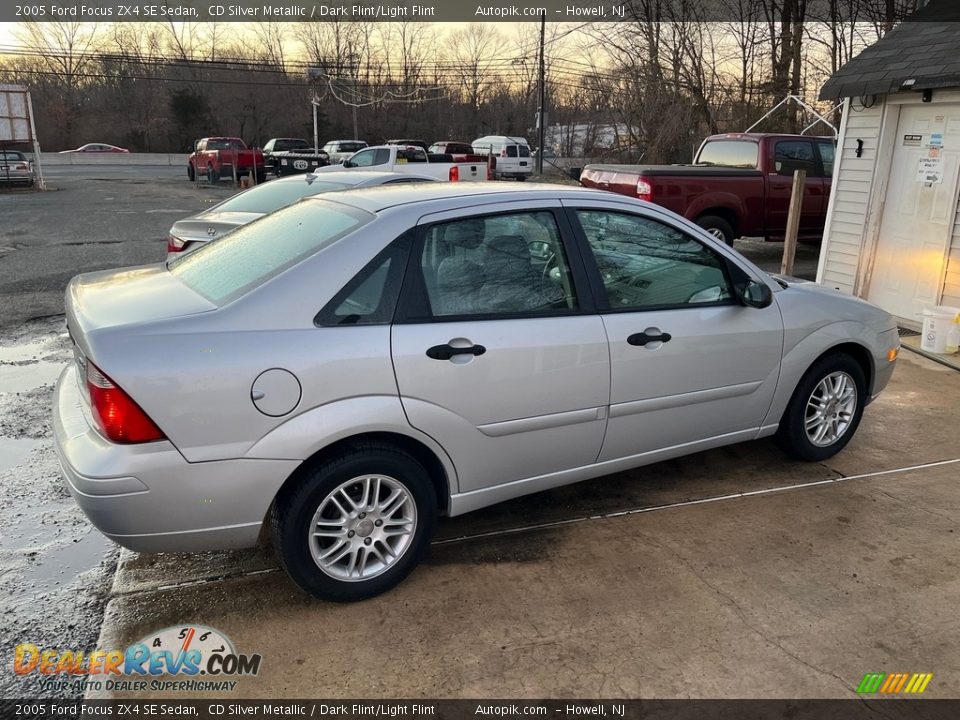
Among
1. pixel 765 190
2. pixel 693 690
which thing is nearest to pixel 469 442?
pixel 693 690

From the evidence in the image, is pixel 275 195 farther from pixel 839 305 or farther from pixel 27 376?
pixel 839 305

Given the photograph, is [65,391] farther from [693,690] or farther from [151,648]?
[693,690]

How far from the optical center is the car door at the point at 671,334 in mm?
3449

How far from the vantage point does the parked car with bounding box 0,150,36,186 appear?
24.8m

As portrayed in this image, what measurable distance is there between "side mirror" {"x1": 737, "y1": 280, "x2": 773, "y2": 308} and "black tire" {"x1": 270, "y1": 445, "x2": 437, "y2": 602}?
196cm

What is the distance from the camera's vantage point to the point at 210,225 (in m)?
6.65

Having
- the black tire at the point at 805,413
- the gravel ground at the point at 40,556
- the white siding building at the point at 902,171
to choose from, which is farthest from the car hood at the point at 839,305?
the gravel ground at the point at 40,556

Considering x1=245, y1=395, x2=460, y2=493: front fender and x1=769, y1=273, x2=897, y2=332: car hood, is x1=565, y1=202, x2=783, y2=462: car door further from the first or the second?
x1=245, y1=395, x2=460, y2=493: front fender

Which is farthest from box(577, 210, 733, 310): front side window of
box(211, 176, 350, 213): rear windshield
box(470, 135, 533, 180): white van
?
box(470, 135, 533, 180): white van

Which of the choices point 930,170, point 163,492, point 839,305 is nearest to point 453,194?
point 163,492

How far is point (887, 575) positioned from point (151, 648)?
10.5 ft

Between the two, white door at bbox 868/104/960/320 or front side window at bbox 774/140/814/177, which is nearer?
white door at bbox 868/104/960/320

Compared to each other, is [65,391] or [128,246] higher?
[65,391]

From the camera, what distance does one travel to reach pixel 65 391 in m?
3.11
